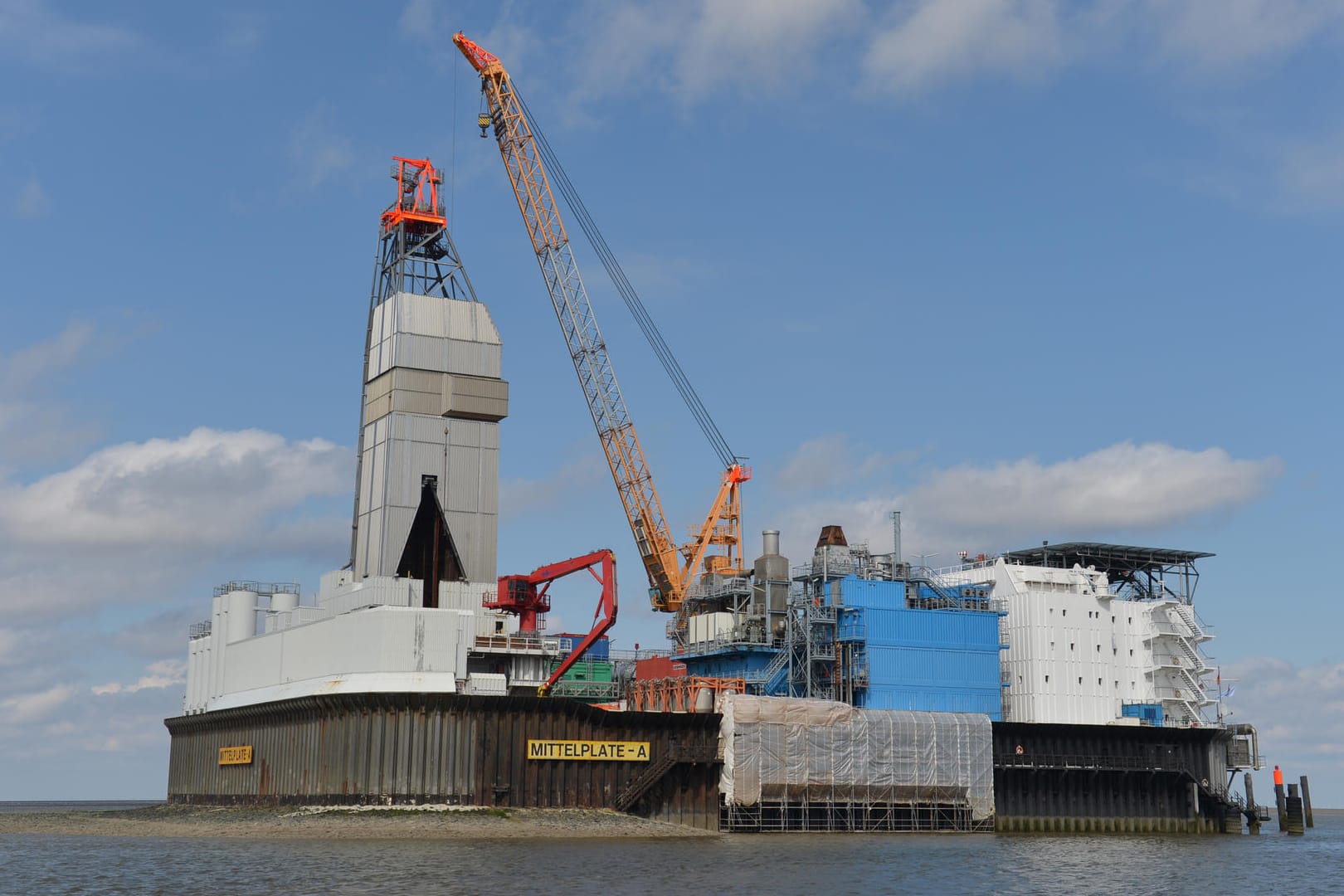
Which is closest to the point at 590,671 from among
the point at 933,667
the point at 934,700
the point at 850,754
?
the point at 933,667

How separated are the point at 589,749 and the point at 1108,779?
3908 cm

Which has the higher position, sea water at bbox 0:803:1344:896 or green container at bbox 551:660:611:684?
green container at bbox 551:660:611:684

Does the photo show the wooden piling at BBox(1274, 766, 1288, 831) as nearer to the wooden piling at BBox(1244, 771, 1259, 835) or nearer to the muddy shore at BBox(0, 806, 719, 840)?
the wooden piling at BBox(1244, 771, 1259, 835)

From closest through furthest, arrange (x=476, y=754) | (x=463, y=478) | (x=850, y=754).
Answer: (x=476, y=754), (x=850, y=754), (x=463, y=478)

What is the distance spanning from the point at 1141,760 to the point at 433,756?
5041 centimetres

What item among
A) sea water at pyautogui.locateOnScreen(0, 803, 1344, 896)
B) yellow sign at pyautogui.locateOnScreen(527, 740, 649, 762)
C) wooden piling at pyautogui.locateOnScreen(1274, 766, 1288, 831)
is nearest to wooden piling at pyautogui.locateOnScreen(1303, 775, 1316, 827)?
wooden piling at pyautogui.locateOnScreen(1274, 766, 1288, 831)

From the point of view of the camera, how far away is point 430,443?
96062 mm

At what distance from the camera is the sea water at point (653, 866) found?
2231 inches

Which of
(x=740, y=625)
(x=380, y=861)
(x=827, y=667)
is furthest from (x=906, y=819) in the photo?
(x=380, y=861)

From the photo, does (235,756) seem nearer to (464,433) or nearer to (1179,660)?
(464,433)

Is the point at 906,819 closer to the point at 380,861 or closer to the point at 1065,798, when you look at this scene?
the point at 1065,798

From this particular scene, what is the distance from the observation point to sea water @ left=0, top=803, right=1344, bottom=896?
5666cm

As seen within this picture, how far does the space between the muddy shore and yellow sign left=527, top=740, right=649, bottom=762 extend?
9.82 ft

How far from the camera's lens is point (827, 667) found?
98.9m
